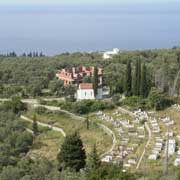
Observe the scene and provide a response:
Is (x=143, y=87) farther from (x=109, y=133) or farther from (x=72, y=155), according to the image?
(x=72, y=155)

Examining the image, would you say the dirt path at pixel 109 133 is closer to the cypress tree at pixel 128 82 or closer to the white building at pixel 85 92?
the cypress tree at pixel 128 82

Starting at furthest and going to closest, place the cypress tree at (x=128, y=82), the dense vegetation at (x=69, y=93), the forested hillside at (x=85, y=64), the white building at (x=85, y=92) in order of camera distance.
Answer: the forested hillside at (x=85, y=64), the white building at (x=85, y=92), the cypress tree at (x=128, y=82), the dense vegetation at (x=69, y=93)

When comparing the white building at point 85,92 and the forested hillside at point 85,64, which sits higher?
the forested hillside at point 85,64

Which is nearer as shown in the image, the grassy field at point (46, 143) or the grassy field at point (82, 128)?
the grassy field at point (46, 143)

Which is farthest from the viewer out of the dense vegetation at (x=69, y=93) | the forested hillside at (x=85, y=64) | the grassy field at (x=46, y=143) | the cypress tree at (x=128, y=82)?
the forested hillside at (x=85, y=64)

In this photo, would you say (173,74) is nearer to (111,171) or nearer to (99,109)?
(99,109)

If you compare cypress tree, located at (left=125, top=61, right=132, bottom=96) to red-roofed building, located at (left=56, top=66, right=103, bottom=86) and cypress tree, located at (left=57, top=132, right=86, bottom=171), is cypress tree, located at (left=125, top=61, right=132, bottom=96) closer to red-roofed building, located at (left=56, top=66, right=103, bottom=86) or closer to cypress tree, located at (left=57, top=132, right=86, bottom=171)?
red-roofed building, located at (left=56, top=66, right=103, bottom=86)

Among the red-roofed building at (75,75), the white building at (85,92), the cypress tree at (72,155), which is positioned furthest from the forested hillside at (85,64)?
the cypress tree at (72,155)
